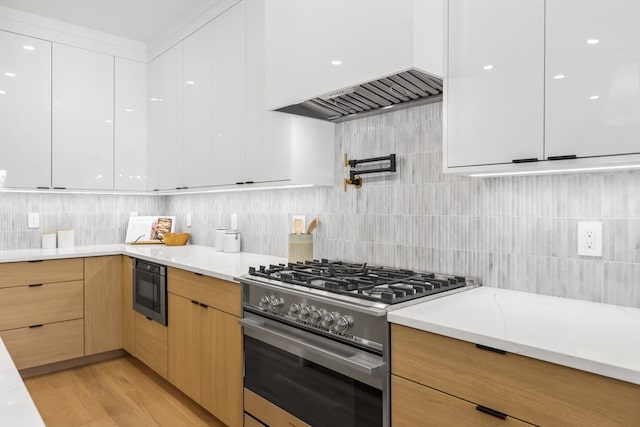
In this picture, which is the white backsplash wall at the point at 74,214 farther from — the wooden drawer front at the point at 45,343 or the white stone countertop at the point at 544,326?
the white stone countertop at the point at 544,326

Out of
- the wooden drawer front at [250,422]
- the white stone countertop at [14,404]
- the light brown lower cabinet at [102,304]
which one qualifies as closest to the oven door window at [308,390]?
the wooden drawer front at [250,422]

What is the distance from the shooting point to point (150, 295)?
2.96 m

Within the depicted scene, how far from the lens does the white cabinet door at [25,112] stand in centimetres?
320

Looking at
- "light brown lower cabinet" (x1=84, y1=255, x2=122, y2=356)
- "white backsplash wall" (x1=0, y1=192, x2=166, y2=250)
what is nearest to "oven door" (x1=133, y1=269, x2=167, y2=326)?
"light brown lower cabinet" (x1=84, y1=255, x2=122, y2=356)

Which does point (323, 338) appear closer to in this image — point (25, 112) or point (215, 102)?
point (215, 102)

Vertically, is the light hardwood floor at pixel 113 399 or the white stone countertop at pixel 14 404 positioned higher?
the white stone countertop at pixel 14 404

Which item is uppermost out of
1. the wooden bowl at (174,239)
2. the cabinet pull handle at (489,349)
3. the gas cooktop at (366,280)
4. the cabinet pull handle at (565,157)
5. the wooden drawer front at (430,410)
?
the cabinet pull handle at (565,157)

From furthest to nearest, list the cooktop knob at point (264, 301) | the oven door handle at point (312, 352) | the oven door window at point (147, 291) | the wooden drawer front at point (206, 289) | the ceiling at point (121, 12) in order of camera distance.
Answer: the ceiling at point (121, 12)
the oven door window at point (147, 291)
the wooden drawer front at point (206, 289)
the cooktop knob at point (264, 301)
the oven door handle at point (312, 352)

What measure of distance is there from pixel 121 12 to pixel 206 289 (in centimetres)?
233

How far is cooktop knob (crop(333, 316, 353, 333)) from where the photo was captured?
1.54 metres

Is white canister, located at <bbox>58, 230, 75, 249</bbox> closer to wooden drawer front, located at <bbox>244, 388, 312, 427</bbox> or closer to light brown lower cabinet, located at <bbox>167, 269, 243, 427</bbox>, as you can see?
light brown lower cabinet, located at <bbox>167, 269, 243, 427</bbox>

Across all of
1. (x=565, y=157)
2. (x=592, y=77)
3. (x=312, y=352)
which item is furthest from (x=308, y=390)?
(x=592, y=77)

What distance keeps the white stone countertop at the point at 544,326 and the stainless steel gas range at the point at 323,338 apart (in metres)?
0.15

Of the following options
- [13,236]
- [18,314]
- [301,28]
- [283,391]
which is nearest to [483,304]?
[283,391]
